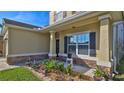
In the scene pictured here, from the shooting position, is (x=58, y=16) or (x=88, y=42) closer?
(x=88, y=42)

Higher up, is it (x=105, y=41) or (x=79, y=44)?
(x=105, y=41)

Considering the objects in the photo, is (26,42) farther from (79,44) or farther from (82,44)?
(82,44)

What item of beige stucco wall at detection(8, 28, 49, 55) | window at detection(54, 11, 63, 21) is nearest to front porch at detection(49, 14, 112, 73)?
window at detection(54, 11, 63, 21)

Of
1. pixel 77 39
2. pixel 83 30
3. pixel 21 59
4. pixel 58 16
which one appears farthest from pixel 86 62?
pixel 21 59

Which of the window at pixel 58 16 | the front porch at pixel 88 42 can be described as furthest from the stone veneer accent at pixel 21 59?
the window at pixel 58 16

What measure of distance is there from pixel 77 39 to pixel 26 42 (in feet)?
15.8

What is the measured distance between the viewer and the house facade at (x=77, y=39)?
568 cm

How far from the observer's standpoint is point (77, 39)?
8531 mm

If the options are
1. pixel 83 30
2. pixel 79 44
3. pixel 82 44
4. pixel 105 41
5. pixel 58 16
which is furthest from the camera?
pixel 58 16

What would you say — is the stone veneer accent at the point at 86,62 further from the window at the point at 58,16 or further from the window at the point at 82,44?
the window at the point at 58,16

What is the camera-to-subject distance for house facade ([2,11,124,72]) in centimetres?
568

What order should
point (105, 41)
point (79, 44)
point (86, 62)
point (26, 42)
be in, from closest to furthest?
point (105, 41) < point (86, 62) < point (79, 44) < point (26, 42)

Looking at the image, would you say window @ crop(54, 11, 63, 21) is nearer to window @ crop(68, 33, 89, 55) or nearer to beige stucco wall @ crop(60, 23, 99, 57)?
beige stucco wall @ crop(60, 23, 99, 57)
